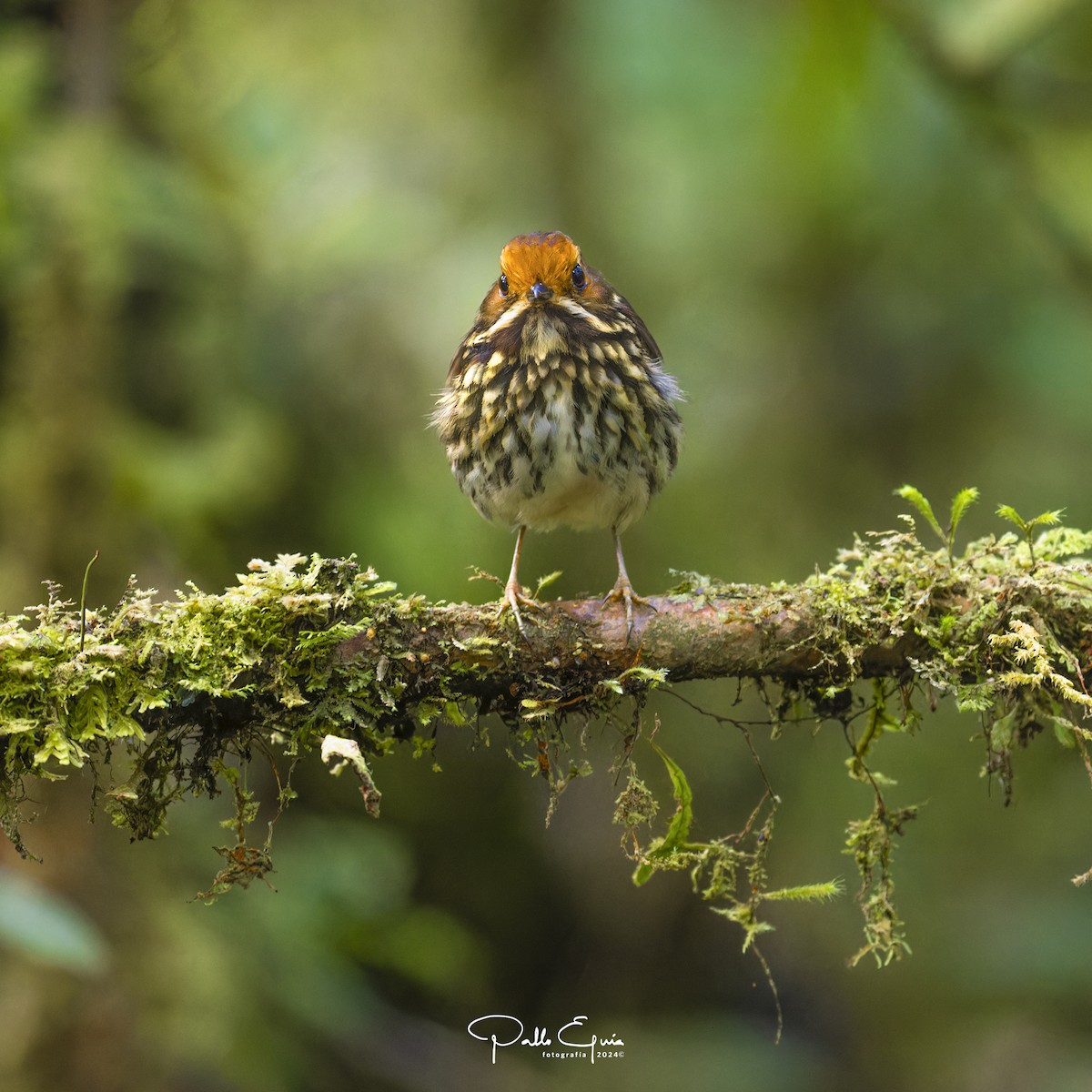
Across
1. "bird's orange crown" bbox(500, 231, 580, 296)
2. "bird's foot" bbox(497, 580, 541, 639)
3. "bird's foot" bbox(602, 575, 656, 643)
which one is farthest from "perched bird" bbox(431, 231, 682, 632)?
"bird's foot" bbox(497, 580, 541, 639)

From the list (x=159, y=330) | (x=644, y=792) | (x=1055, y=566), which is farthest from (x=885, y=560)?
(x=159, y=330)

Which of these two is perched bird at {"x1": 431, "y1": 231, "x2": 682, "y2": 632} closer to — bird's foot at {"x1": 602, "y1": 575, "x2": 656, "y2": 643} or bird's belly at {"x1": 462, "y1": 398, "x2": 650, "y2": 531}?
bird's belly at {"x1": 462, "y1": 398, "x2": 650, "y2": 531}

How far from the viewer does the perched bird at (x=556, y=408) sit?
9.73 feet

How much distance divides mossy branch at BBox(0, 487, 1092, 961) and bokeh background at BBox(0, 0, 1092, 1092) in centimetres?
204

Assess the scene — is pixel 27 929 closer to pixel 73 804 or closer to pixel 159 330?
pixel 73 804

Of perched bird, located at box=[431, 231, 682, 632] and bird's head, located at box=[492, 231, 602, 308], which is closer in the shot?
perched bird, located at box=[431, 231, 682, 632]

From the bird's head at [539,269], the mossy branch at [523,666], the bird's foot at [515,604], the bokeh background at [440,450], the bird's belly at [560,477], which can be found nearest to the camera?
the mossy branch at [523,666]

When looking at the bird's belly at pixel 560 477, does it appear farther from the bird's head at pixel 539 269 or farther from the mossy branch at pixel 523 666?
the mossy branch at pixel 523 666

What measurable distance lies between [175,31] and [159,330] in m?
1.19

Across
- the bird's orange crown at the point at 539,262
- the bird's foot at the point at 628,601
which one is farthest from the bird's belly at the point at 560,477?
the bird's foot at the point at 628,601

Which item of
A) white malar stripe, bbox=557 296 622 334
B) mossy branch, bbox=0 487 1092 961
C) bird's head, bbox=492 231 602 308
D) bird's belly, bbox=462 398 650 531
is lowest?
mossy branch, bbox=0 487 1092 961

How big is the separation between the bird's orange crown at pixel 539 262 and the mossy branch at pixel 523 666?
42.8 inches

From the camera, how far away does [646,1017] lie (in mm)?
5551

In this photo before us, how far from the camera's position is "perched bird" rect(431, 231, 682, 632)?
297cm
